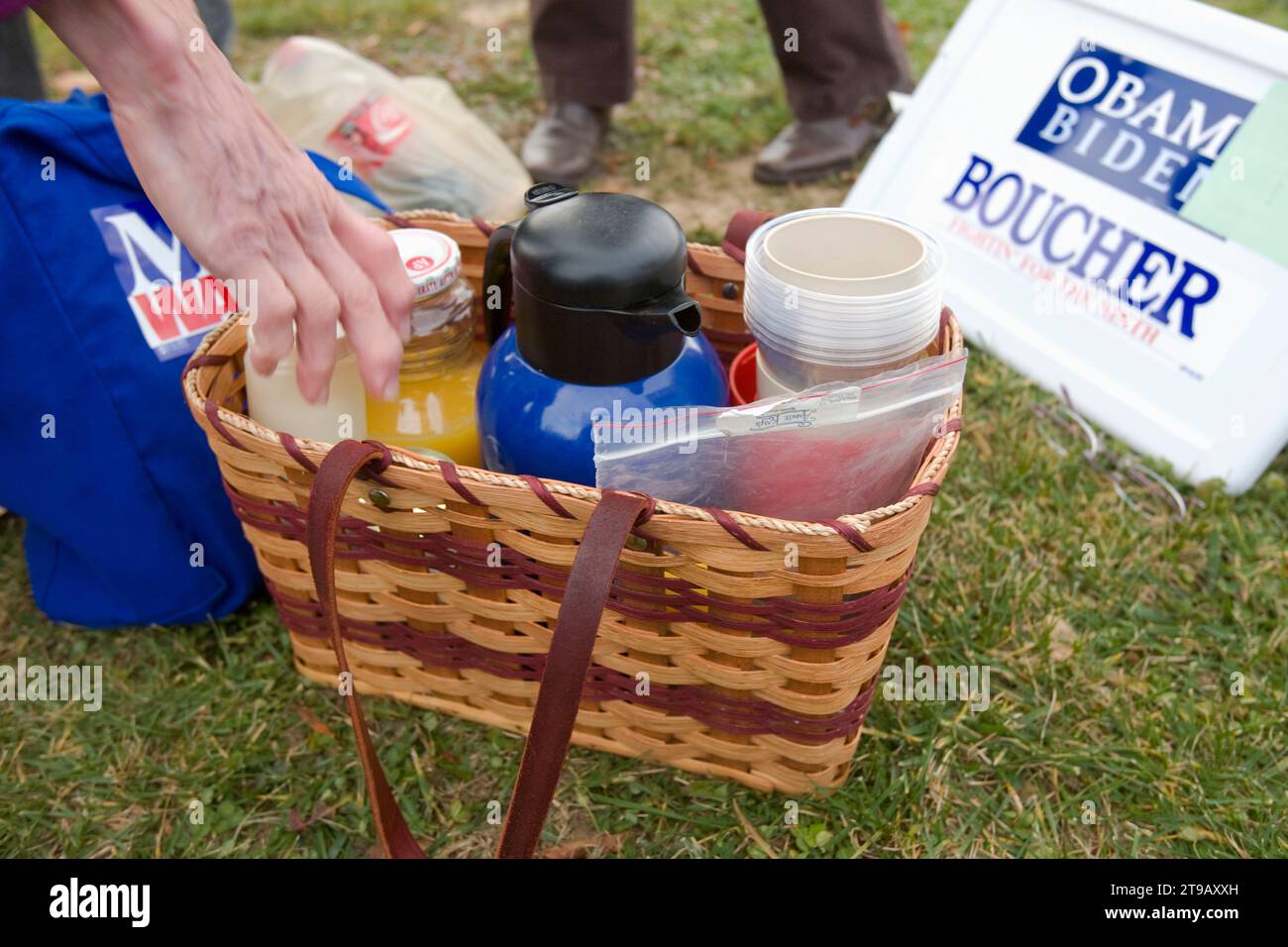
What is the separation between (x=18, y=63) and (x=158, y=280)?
2.60 feet

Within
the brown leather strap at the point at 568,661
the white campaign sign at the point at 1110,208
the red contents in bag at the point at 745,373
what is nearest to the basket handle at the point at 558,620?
the brown leather strap at the point at 568,661

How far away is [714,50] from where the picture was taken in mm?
2516

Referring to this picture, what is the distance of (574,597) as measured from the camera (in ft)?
2.34

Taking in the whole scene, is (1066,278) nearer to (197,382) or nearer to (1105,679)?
(1105,679)

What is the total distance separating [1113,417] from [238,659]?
1196 mm

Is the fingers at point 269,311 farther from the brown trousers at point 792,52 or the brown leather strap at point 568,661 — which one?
the brown trousers at point 792,52

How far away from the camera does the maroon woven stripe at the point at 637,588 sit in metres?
0.82

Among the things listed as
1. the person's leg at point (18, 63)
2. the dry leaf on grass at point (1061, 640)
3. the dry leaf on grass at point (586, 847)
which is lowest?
the person's leg at point (18, 63)

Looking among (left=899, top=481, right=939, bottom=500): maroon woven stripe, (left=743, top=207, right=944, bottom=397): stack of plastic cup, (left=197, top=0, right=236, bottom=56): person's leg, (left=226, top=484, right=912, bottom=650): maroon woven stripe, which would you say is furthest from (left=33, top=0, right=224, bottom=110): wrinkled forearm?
(left=197, top=0, right=236, bottom=56): person's leg

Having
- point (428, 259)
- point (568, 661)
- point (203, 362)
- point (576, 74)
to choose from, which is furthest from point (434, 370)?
point (576, 74)

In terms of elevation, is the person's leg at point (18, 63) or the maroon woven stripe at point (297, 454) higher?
the maroon woven stripe at point (297, 454)

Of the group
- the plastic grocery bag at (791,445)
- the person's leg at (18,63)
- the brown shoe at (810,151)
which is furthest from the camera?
the brown shoe at (810,151)
